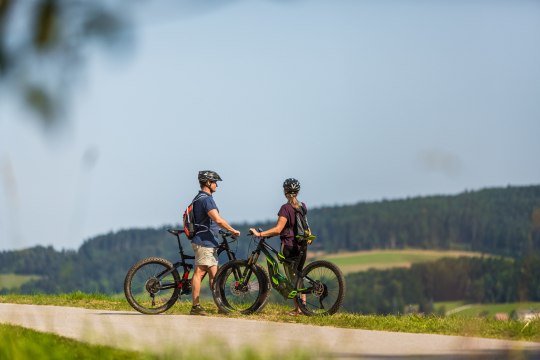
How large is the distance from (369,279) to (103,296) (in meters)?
165

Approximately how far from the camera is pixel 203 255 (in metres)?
14.7

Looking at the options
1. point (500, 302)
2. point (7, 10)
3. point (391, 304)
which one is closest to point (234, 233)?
point (7, 10)

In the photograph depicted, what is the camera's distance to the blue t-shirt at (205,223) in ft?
48.4

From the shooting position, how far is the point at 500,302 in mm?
155875

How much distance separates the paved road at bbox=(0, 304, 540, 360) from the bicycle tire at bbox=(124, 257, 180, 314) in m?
0.24

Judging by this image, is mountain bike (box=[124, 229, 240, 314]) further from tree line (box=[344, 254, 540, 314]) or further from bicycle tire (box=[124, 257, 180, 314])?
tree line (box=[344, 254, 540, 314])

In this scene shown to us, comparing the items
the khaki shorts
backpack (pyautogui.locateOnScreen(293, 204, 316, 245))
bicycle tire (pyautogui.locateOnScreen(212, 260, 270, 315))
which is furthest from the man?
backpack (pyautogui.locateOnScreen(293, 204, 316, 245))

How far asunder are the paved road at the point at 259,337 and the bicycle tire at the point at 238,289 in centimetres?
62

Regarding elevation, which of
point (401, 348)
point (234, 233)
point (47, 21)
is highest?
point (47, 21)

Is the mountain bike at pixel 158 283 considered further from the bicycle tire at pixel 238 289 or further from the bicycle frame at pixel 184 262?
the bicycle tire at pixel 238 289

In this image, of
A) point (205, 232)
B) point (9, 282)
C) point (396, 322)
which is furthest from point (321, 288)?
point (9, 282)

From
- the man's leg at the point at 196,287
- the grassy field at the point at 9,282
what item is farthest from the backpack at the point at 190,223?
the grassy field at the point at 9,282

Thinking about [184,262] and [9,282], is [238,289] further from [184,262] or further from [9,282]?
[9,282]

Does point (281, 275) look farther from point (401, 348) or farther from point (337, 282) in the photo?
point (401, 348)
